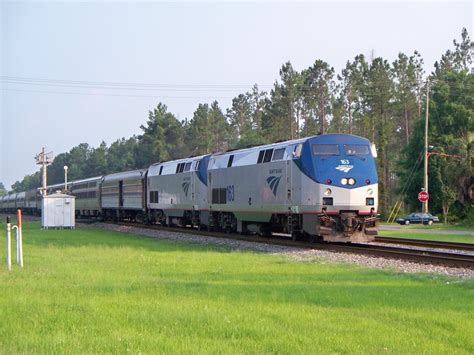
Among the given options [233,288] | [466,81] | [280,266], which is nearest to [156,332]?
[233,288]

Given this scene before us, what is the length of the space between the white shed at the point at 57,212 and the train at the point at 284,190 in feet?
19.2

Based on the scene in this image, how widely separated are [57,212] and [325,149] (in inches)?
907

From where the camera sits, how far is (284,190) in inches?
993

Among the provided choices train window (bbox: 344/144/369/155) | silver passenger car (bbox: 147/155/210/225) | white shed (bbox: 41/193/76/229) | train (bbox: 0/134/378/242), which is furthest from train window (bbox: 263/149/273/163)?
white shed (bbox: 41/193/76/229)

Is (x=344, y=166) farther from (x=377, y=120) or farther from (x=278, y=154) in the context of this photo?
(x=377, y=120)

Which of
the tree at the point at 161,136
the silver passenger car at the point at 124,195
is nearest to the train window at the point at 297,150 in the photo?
the silver passenger car at the point at 124,195

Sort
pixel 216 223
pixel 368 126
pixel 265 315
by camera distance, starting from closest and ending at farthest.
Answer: pixel 265 315 < pixel 216 223 < pixel 368 126

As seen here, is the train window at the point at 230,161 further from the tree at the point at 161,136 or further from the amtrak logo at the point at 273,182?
the tree at the point at 161,136

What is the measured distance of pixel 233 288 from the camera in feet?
42.4

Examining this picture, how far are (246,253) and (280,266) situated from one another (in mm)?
4272

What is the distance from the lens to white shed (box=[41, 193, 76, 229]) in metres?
41.3

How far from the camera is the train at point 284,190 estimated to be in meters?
23.5

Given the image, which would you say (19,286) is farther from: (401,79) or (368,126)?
(401,79)

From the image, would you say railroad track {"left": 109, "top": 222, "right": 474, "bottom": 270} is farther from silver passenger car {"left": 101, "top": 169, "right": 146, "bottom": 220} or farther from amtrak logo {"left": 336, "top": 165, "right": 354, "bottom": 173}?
silver passenger car {"left": 101, "top": 169, "right": 146, "bottom": 220}
